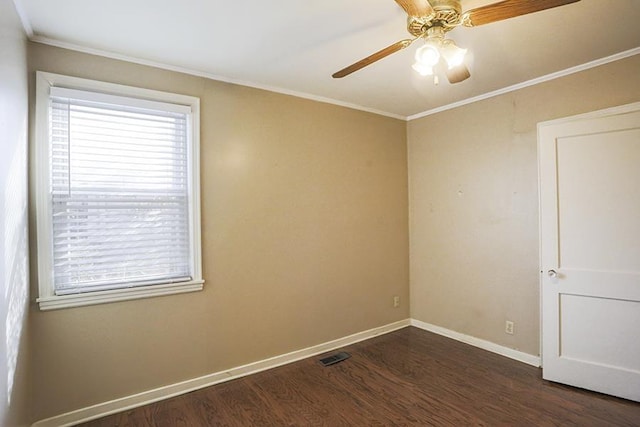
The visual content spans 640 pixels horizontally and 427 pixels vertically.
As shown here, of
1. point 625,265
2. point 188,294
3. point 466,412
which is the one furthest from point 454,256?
point 188,294

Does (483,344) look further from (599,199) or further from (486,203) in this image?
(599,199)

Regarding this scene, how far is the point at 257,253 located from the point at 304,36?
175cm

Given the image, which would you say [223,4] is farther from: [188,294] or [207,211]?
[188,294]

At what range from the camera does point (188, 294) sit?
263cm

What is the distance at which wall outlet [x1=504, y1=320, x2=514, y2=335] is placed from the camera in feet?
10.3

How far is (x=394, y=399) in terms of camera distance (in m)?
2.49

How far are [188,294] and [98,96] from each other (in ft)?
5.08

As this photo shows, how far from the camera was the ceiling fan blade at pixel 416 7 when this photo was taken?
144 cm

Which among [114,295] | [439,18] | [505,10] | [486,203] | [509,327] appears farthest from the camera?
[486,203]

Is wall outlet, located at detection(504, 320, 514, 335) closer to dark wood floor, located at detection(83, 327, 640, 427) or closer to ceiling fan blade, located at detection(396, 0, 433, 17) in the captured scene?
dark wood floor, located at detection(83, 327, 640, 427)

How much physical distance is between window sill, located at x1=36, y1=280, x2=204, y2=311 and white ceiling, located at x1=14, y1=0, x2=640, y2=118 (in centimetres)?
165

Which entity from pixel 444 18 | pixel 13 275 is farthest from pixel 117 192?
pixel 444 18

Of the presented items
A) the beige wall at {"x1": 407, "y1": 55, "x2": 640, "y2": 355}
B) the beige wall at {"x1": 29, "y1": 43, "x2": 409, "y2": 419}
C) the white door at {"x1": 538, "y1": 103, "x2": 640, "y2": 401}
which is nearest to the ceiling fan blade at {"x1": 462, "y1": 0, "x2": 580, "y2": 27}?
the white door at {"x1": 538, "y1": 103, "x2": 640, "y2": 401}

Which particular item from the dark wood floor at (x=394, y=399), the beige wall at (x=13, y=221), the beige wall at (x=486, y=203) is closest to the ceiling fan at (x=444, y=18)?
the beige wall at (x=486, y=203)
